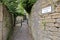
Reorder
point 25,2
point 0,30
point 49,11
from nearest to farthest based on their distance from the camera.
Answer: point 49,11
point 0,30
point 25,2

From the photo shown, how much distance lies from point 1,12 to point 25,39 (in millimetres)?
3238

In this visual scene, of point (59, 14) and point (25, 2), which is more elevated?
point (25, 2)

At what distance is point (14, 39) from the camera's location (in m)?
9.79

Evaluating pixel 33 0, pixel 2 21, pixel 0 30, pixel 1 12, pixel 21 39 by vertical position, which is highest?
pixel 33 0

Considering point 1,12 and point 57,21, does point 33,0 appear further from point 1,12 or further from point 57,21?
point 57,21

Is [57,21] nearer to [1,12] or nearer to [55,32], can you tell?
[55,32]

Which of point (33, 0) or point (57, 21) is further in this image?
point (33, 0)

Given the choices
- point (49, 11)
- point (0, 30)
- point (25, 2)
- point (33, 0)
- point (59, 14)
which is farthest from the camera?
point (25, 2)

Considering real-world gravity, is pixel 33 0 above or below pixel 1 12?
above

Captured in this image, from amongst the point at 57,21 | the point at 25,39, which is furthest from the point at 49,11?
the point at 25,39

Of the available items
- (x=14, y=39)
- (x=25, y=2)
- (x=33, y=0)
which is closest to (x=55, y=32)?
(x=33, y=0)

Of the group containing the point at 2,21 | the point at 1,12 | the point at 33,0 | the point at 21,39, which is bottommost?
the point at 21,39

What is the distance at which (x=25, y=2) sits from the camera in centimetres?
1102

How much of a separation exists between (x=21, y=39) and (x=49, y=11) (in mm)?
5794
